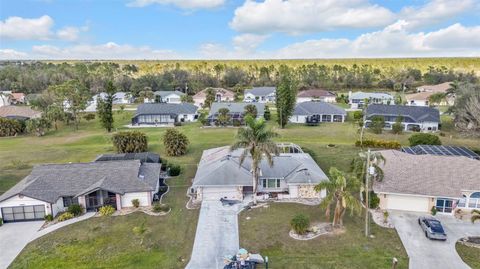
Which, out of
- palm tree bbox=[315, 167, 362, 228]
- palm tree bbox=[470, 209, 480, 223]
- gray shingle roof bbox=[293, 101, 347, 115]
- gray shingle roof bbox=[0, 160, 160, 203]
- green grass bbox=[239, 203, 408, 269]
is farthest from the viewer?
gray shingle roof bbox=[293, 101, 347, 115]

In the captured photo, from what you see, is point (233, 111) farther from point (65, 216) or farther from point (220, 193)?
point (65, 216)

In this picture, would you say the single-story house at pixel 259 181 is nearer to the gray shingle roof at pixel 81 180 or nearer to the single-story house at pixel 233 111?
the gray shingle roof at pixel 81 180

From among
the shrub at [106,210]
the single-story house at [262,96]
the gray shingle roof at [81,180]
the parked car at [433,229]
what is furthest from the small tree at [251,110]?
the parked car at [433,229]

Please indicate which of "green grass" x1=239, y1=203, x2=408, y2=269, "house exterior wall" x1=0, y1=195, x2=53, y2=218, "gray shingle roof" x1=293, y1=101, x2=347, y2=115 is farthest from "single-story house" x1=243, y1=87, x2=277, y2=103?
"house exterior wall" x1=0, y1=195, x2=53, y2=218

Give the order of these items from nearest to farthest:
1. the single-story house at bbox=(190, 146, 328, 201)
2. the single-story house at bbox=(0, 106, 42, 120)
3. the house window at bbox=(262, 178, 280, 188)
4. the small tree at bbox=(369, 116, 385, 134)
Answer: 1. the single-story house at bbox=(190, 146, 328, 201)
2. the house window at bbox=(262, 178, 280, 188)
3. the small tree at bbox=(369, 116, 385, 134)
4. the single-story house at bbox=(0, 106, 42, 120)

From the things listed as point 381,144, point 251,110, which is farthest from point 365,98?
point 381,144

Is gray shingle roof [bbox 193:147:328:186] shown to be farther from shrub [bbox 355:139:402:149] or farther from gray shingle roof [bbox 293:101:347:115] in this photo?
gray shingle roof [bbox 293:101:347:115]

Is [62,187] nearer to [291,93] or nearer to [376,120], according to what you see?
[291,93]
